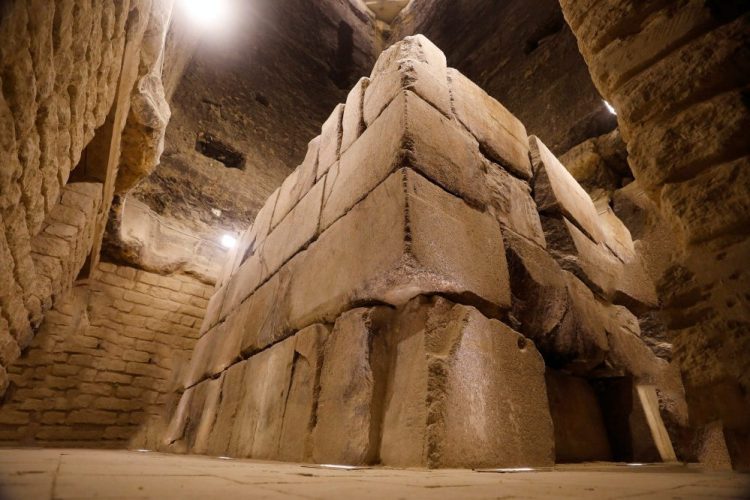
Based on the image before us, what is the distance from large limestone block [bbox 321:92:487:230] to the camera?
219 cm

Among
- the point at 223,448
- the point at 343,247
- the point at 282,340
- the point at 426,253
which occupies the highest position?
the point at 343,247

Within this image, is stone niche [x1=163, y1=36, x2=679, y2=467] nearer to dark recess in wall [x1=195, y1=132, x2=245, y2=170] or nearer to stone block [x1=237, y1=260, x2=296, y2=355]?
stone block [x1=237, y1=260, x2=296, y2=355]

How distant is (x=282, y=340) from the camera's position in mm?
2650

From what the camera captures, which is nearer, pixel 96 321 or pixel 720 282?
pixel 720 282

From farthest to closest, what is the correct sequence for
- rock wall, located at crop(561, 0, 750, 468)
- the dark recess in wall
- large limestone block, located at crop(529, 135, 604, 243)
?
the dark recess in wall → large limestone block, located at crop(529, 135, 604, 243) → rock wall, located at crop(561, 0, 750, 468)

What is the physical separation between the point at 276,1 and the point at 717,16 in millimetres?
13336

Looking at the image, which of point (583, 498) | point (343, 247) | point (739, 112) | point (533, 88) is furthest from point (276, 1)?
point (583, 498)

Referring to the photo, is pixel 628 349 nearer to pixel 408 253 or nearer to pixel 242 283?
pixel 408 253

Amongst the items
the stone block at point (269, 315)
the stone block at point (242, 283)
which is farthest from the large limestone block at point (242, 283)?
the stone block at point (269, 315)

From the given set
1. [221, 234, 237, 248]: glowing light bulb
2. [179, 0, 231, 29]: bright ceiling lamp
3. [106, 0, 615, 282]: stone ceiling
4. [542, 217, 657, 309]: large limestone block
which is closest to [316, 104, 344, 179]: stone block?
[542, 217, 657, 309]: large limestone block

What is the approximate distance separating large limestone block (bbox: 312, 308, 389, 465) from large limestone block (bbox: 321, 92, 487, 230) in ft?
2.65

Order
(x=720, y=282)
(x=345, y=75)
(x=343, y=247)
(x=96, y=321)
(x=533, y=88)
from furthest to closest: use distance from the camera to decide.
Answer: (x=345, y=75), (x=533, y=88), (x=96, y=321), (x=343, y=247), (x=720, y=282)

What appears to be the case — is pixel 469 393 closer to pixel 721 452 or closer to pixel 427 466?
pixel 427 466

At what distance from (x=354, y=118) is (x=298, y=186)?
959mm
